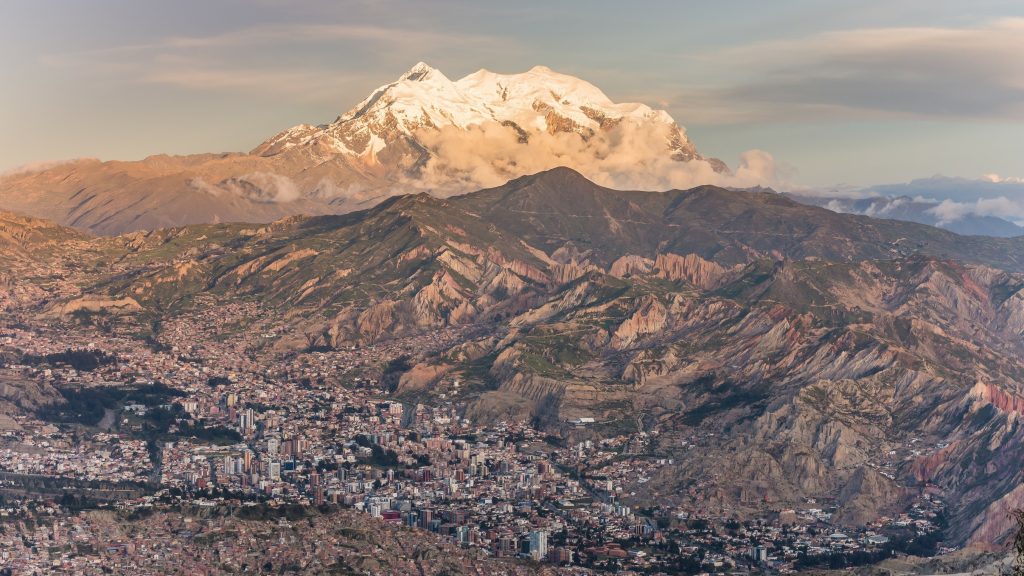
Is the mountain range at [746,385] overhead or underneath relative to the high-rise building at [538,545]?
overhead

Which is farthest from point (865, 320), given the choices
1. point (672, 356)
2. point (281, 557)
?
point (281, 557)

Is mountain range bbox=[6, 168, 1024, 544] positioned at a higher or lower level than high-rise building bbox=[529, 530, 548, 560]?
higher

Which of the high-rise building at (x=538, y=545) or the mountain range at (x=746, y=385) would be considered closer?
the high-rise building at (x=538, y=545)

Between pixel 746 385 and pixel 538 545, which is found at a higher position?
pixel 746 385

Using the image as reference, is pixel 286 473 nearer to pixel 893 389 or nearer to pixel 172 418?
pixel 172 418

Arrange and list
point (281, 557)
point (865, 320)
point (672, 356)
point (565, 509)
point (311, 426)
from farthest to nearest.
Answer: point (865, 320) → point (672, 356) → point (311, 426) → point (565, 509) → point (281, 557)

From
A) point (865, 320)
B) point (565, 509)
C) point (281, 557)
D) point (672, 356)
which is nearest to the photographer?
point (281, 557)

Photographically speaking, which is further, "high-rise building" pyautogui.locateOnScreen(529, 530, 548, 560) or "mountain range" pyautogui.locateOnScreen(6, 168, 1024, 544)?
"mountain range" pyautogui.locateOnScreen(6, 168, 1024, 544)

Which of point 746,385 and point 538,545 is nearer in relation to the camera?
point 538,545

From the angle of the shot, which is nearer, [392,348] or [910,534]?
[910,534]

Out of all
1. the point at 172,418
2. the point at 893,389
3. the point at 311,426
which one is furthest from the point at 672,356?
the point at 172,418

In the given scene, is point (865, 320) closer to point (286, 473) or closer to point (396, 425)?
point (396, 425)
